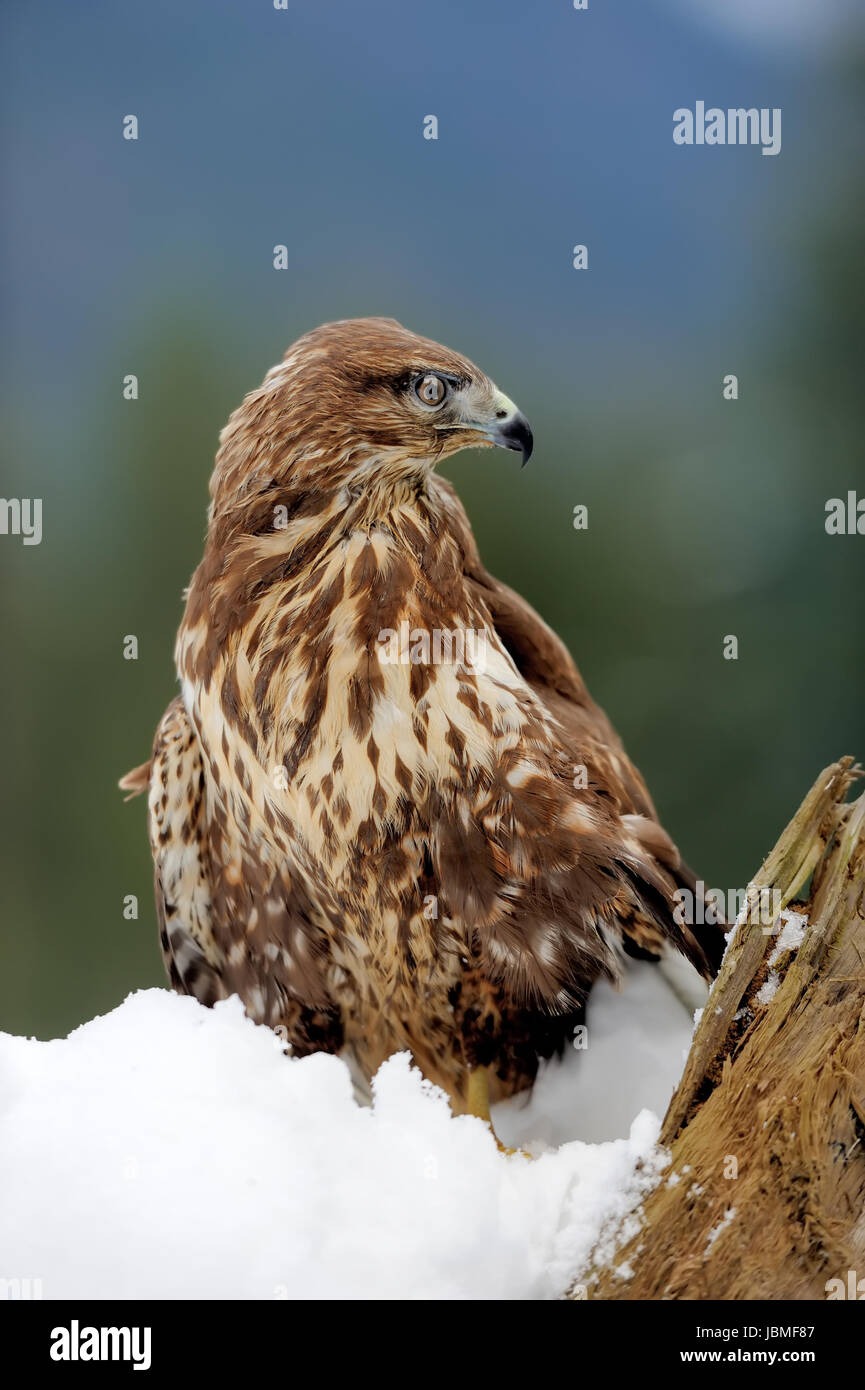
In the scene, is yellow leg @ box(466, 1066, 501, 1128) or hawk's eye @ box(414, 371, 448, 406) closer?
hawk's eye @ box(414, 371, 448, 406)

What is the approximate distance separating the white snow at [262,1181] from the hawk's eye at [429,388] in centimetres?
80

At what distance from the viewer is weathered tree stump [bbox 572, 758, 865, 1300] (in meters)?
1.23

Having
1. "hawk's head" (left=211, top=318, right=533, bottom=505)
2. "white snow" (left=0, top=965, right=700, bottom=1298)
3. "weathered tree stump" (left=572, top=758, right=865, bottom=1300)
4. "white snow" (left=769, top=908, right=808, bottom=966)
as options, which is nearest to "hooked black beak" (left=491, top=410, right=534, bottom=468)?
"hawk's head" (left=211, top=318, right=533, bottom=505)

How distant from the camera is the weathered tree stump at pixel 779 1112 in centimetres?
123

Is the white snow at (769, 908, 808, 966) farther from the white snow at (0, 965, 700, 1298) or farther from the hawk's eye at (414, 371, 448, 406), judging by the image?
the hawk's eye at (414, 371, 448, 406)

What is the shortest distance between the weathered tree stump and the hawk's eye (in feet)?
2.06

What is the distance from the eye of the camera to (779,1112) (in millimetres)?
1264

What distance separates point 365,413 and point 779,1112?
901 mm

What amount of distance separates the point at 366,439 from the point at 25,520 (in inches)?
46.9

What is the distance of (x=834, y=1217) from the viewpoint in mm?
1230

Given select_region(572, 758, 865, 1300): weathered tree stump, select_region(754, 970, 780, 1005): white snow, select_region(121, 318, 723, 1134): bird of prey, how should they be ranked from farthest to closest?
select_region(121, 318, 723, 1134): bird of prey → select_region(754, 970, 780, 1005): white snow → select_region(572, 758, 865, 1300): weathered tree stump

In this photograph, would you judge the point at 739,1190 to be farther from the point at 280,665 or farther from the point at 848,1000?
the point at 280,665

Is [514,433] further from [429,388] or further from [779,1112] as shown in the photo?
[779,1112]
